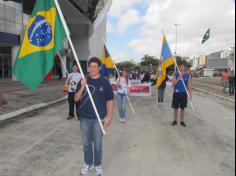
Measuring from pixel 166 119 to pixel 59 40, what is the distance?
6105 millimetres

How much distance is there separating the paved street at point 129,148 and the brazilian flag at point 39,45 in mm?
1422

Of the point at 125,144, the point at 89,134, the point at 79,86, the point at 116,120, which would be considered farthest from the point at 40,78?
the point at 116,120

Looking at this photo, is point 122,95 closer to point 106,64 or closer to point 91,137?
point 106,64

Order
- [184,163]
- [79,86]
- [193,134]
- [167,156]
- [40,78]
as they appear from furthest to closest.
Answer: [193,134] → [167,156] → [184,163] → [40,78] → [79,86]

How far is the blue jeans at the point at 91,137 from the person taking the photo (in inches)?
197

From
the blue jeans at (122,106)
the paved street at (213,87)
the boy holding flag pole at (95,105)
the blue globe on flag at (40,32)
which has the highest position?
the blue globe on flag at (40,32)

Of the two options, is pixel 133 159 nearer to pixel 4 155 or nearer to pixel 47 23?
pixel 4 155

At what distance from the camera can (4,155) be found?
20.5ft

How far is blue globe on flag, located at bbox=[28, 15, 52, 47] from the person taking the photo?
5.65m

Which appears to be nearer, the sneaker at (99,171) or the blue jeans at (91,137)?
the blue jeans at (91,137)

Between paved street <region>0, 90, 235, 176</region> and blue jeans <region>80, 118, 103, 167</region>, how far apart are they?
262 mm

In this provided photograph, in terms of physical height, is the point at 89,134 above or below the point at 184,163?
above

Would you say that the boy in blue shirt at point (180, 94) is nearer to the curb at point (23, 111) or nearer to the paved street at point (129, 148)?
the paved street at point (129, 148)

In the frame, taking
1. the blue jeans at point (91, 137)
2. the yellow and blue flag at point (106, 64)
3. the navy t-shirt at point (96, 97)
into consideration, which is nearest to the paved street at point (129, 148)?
the blue jeans at point (91, 137)
